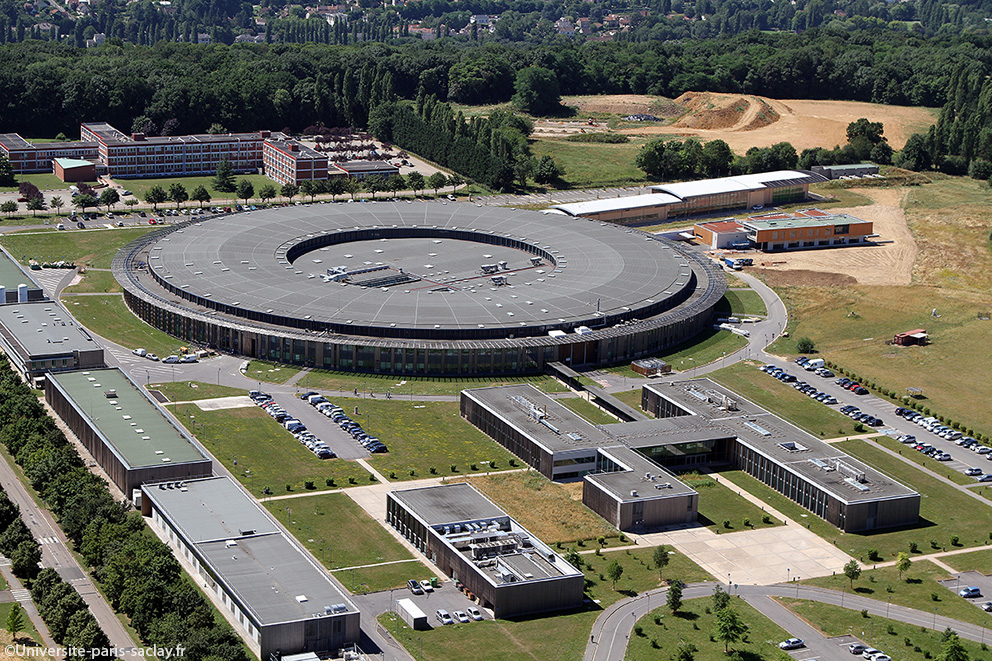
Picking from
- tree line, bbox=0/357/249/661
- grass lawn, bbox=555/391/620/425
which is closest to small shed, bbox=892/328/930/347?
grass lawn, bbox=555/391/620/425

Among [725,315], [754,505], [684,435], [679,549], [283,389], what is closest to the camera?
[679,549]

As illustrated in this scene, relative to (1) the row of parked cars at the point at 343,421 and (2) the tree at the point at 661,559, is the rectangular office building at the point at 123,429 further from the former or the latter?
(2) the tree at the point at 661,559

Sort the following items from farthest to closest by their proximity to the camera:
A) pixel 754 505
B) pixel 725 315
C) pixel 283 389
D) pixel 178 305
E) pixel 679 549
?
pixel 725 315 < pixel 178 305 < pixel 283 389 < pixel 754 505 < pixel 679 549

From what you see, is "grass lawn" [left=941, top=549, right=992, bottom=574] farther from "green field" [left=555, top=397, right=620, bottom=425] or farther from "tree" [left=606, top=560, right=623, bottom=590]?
"green field" [left=555, top=397, right=620, bottom=425]

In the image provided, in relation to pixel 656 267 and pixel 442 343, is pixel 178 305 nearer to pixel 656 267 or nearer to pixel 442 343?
pixel 442 343

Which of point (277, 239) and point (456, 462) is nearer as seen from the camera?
point (456, 462)

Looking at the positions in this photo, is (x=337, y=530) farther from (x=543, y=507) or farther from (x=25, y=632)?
(x=25, y=632)

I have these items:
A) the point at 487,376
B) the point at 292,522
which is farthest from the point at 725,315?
the point at 292,522
